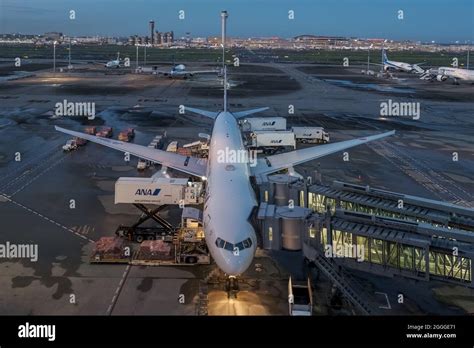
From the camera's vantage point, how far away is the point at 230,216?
80.5ft

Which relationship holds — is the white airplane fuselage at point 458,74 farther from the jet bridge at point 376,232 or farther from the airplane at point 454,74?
the jet bridge at point 376,232

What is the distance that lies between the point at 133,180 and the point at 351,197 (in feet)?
47.9

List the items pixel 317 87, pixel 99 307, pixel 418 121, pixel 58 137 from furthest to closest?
pixel 317 87
pixel 418 121
pixel 58 137
pixel 99 307

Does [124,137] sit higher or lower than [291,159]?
higher

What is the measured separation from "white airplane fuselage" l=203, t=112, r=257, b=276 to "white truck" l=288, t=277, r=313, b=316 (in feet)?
9.42

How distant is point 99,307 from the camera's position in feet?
77.5

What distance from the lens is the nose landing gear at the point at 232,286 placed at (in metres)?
25.0

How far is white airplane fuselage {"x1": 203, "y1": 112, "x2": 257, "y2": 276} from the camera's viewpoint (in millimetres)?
22719

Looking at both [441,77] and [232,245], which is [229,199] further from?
[441,77]

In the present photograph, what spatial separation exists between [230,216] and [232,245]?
2.19 metres

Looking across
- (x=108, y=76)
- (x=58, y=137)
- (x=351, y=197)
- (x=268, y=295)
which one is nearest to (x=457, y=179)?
(x=351, y=197)

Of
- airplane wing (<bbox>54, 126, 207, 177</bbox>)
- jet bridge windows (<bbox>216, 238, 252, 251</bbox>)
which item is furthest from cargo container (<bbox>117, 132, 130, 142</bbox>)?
jet bridge windows (<bbox>216, 238, 252, 251</bbox>)

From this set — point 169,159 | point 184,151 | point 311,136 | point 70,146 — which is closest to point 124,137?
point 70,146
